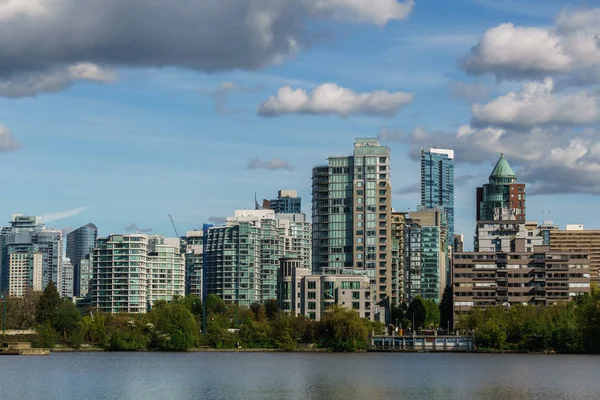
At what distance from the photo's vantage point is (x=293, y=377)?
121 metres

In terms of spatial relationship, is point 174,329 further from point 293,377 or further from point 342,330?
point 293,377

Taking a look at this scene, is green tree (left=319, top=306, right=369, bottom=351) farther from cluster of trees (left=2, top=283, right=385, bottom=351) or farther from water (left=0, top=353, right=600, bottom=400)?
water (left=0, top=353, right=600, bottom=400)

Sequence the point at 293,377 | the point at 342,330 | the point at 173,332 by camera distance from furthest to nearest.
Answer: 1. the point at 342,330
2. the point at 173,332
3. the point at 293,377

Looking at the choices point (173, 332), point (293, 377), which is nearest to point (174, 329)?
point (173, 332)

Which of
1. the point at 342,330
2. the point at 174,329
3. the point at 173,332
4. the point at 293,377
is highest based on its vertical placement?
the point at 174,329

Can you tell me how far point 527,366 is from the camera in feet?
487

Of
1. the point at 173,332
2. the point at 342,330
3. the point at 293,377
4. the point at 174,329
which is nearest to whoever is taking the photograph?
the point at 293,377

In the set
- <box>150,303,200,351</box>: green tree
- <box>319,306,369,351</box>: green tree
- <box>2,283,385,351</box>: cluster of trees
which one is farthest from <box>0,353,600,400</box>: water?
<box>319,306,369,351</box>: green tree

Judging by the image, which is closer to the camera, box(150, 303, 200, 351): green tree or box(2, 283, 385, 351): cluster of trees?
box(150, 303, 200, 351): green tree

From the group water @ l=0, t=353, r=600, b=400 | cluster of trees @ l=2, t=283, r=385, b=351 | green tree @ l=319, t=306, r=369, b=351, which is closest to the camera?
water @ l=0, t=353, r=600, b=400

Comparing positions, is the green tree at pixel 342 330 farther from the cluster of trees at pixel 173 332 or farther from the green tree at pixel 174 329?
the green tree at pixel 174 329

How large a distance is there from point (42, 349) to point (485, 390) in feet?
325

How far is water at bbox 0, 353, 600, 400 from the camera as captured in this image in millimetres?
98900

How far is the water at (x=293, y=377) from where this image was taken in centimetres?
9890
